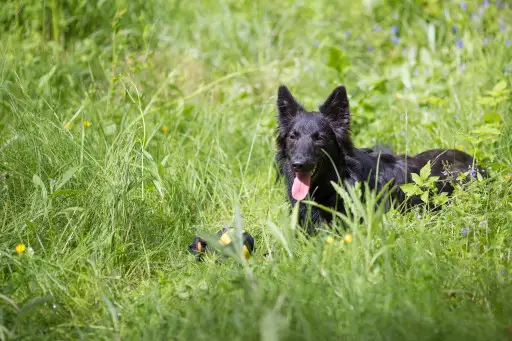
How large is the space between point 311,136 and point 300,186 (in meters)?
0.33

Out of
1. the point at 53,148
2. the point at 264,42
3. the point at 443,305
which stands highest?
the point at 264,42

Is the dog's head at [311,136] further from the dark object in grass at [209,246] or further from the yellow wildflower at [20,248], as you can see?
the yellow wildflower at [20,248]

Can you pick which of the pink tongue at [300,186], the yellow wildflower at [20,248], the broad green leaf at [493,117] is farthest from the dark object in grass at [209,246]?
the broad green leaf at [493,117]

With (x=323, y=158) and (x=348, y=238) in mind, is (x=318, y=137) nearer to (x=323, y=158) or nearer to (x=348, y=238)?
(x=323, y=158)

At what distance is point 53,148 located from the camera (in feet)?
11.8

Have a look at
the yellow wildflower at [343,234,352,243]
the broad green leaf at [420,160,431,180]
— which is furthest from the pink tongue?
the yellow wildflower at [343,234,352,243]

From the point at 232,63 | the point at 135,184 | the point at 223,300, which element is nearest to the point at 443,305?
the point at 223,300

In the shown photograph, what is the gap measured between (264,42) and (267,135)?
5.95ft

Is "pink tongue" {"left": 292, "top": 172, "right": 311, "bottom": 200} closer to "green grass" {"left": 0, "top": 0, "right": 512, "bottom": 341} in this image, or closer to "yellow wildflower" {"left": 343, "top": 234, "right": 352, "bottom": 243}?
"green grass" {"left": 0, "top": 0, "right": 512, "bottom": 341}

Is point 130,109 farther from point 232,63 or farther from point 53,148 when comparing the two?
point 232,63

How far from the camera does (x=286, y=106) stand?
3.95 metres

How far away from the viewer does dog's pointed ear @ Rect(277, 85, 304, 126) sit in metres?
3.92

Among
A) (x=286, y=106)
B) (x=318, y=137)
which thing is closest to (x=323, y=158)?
(x=318, y=137)

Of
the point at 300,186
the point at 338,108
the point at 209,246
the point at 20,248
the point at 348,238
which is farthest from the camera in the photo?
the point at 338,108
